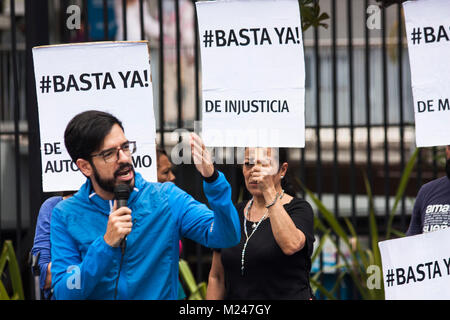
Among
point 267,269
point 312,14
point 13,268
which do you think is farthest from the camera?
point 13,268

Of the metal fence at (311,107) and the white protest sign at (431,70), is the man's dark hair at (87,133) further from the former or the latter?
the metal fence at (311,107)

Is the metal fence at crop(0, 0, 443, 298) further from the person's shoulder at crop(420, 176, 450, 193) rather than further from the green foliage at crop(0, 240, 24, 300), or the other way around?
the person's shoulder at crop(420, 176, 450, 193)

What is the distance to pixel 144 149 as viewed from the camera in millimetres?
3496

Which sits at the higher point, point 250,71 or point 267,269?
point 250,71

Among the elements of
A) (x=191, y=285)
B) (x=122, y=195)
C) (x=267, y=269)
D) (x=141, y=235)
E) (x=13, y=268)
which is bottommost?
(x=191, y=285)

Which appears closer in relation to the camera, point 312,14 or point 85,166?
point 85,166

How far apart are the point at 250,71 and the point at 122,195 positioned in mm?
995

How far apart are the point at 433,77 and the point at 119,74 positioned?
4.29 ft

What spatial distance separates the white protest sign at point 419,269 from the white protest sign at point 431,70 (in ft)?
1.42

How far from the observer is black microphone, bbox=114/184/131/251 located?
2.73 m

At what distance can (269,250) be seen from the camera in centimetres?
345

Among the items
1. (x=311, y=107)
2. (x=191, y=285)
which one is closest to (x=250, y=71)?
(x=191, y=285)

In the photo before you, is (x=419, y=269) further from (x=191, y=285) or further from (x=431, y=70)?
(x=191, y=285)

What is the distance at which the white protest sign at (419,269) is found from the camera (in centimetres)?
332
